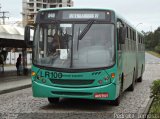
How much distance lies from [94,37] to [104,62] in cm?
78

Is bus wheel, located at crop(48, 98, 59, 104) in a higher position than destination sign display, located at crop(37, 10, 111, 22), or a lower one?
→ lower

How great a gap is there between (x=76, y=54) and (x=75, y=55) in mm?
40

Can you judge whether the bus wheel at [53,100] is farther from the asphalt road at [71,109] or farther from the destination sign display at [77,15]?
the destination sign display at [77,15]

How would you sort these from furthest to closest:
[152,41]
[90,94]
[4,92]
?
[152,41] → [4,92] → [90,94]

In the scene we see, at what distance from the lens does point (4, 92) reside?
19.0 metres

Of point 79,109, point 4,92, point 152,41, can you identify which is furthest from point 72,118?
point 152,41

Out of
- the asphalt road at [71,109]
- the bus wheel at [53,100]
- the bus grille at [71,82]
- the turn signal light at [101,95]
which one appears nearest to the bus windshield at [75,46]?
the bus grille at [71,82]

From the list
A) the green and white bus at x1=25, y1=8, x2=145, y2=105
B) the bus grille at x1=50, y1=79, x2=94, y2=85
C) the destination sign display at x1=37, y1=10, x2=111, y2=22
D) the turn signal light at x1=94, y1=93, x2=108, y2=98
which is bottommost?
the turn signal light at x1=94, y1=93, x2=108, y2=98

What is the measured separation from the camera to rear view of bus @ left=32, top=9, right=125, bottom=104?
11961 mm

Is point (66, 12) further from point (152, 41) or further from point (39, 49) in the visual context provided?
point (152, 41)

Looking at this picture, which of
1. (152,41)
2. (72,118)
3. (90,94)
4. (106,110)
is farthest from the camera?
(152,41)

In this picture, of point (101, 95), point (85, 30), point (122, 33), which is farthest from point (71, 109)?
point (122, 33)

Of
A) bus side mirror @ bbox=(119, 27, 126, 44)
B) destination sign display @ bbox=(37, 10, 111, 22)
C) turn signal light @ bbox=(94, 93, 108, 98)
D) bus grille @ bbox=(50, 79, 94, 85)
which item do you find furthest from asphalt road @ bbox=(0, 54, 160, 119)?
destination sign display @ bbox=(37, 10, 111, 22)

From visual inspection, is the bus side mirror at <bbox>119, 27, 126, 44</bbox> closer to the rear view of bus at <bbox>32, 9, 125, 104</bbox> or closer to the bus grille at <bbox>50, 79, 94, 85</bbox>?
the rear view of bus at <bbox>32, 9, 125, 104</bbox>
